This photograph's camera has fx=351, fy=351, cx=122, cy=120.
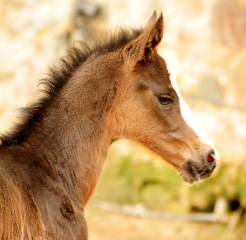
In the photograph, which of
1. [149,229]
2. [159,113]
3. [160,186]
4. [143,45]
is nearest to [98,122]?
[159,113]

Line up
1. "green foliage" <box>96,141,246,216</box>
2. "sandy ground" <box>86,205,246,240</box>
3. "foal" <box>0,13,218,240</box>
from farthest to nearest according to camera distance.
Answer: "green foliage" <box>96,141,246,216</box> → "sandy ground" <box>86,205,246,240</box> → "foal" <box>0,13,218,240</box>

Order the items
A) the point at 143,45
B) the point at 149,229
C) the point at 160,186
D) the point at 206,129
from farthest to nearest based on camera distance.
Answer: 1. the point at 160,186
2. the point at 206,129
3. the point at 149,229
4. the point at 143,45

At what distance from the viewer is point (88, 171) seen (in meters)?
2.60

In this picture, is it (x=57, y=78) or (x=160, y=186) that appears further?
(x=160, y=186)

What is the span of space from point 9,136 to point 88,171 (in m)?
0.62

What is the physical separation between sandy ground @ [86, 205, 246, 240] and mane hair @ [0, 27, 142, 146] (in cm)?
354

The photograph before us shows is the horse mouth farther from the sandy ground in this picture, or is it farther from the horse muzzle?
the sandy ground

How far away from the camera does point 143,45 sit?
2.49 meters

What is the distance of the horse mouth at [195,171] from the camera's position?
8.68ft

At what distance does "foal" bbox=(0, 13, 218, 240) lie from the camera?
2422 millimetres

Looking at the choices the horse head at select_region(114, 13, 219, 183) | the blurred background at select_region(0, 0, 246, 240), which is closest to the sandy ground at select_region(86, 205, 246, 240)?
the blurred background at select_region(0, 0, 246, 240)

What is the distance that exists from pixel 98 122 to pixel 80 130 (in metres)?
0.15

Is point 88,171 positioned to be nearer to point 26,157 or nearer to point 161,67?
point 26,157

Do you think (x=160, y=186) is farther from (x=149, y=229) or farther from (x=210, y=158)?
(x=210, y=158)
